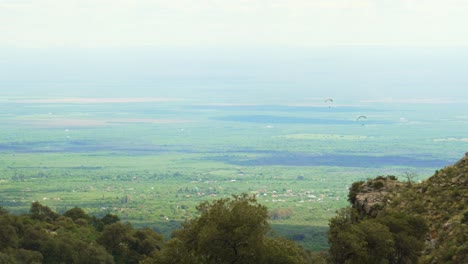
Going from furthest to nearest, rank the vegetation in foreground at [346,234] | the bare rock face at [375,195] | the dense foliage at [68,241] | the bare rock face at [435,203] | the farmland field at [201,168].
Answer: the farmland field at [201,168] → the dense foliage at [68,241] → the bare rock face at [375,195] → the bare rock face at [435,203] → the vegetation in foreground at [346,234]

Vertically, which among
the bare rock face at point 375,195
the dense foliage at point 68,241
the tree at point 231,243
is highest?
the bare rock face at point 375,195

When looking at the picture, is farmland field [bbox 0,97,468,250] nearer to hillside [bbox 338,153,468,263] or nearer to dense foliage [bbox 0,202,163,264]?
dense foliage [bbox 0,202,163,264]

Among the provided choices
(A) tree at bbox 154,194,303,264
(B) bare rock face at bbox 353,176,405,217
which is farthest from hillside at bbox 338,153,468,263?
(A) tree at bbox 154,194,303,264

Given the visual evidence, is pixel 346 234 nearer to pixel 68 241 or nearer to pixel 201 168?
pixel 68 241

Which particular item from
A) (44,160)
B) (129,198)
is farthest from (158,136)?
(129,198)

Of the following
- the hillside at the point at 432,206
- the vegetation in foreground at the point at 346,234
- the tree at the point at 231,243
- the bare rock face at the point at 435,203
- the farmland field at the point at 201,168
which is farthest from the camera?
the farmland field at the point at 201,168

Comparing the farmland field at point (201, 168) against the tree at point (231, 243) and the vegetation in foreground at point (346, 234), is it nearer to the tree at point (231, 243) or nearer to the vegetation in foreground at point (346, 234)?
the vegetation in foreground at point (346, 234)

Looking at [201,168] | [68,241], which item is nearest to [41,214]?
[68,241]

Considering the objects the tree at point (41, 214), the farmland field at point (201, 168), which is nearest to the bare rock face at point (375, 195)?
the tree at point (41, 214)

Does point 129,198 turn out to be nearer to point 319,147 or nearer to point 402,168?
point 402,168
